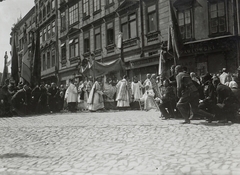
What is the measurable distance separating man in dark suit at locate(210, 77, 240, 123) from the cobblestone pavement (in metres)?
0.50

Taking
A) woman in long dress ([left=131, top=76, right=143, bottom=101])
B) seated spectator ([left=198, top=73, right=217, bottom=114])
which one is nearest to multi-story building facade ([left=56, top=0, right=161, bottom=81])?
woman in long dress ([left=131, top=76, right=143, bottom=101])

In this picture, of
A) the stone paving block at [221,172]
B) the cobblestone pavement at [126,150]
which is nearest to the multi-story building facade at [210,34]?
the cobblestone pavement at [126,150]

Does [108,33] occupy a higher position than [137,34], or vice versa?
[108,33]

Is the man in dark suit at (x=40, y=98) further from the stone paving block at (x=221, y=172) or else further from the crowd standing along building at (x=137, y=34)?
the stone paving block at (x=221, y=172)

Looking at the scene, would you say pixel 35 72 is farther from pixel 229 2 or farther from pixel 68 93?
pixel 229 2

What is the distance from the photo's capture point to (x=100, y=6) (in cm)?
2586

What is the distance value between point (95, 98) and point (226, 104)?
9360 mm

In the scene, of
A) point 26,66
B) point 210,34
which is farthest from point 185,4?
point 26,66

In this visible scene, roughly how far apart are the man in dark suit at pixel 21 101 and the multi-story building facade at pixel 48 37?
1560cm

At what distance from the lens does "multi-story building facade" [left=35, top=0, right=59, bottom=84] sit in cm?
3300

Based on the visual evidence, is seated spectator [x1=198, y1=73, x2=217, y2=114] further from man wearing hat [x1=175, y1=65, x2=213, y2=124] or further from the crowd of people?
man wearing hat [x1=175, y1=65, x2=213, y2=124]

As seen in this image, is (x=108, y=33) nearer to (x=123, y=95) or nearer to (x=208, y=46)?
(x=123, y=95)

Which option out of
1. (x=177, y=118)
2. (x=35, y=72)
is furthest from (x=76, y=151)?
(x=35, y=72)

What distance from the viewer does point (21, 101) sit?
52.4ft
